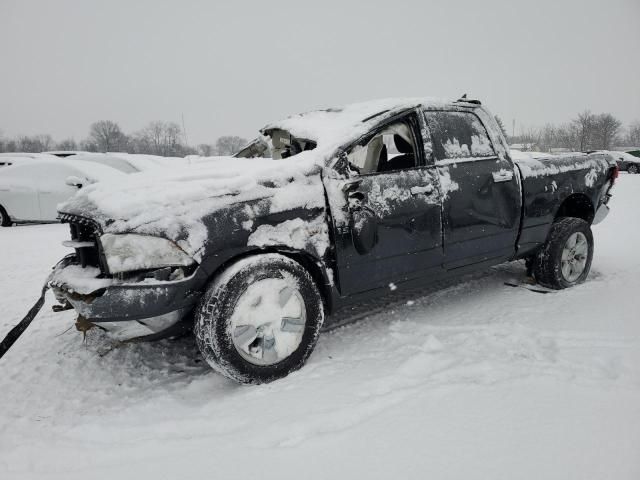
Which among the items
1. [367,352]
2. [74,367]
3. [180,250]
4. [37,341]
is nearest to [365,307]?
[367,352]

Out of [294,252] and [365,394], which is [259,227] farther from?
[365,394]

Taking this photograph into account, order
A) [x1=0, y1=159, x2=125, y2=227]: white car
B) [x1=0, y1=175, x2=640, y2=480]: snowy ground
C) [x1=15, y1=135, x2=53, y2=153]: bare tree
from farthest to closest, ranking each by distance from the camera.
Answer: [x1=15, y1=135, x2=53, y2=153]: bare tree → [x1=0, y1=159, x2=125, y2=227]: white car → [x1=0, y1=175, x2=640, y2=480]: snowy ground

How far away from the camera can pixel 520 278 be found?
442cm

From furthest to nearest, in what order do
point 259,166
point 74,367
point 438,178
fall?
point 438,178 < point 74,367 < point 259,166

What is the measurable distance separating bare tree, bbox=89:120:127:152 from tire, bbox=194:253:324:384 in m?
91.7

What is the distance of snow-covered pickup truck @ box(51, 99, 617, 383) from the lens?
2.19 meters

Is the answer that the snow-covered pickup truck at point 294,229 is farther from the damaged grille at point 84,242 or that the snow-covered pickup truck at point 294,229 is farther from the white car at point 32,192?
the white car at point 32,192

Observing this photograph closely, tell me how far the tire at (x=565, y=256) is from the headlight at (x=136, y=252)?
10.9ft

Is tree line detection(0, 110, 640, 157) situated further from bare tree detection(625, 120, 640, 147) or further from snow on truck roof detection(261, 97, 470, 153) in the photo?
snow on truck roof detection(261, 97, 470, 153)

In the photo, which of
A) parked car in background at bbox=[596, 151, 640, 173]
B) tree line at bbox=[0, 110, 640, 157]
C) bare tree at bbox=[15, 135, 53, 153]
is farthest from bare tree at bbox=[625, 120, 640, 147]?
bare tree at bbox=[15, 135, 53, 153]

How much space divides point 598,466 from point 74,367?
2.95 metres

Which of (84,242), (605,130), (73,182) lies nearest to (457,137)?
(84,242)

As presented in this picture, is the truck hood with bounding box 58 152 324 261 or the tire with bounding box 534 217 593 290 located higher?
the truck hood with bounding box 58 152 324 261

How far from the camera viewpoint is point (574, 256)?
160 inches
